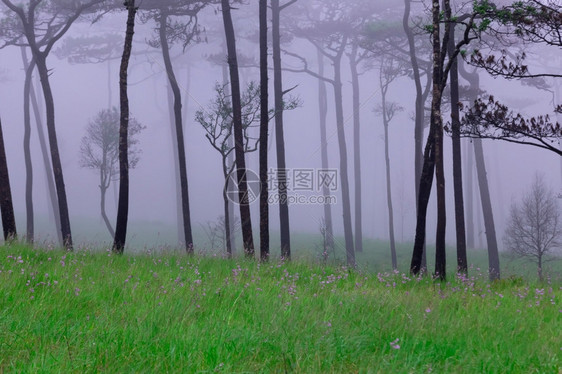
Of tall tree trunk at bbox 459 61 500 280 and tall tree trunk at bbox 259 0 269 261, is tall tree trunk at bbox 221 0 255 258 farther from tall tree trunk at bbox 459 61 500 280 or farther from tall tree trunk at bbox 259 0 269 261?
tall tree trunk at bbox 459 61 500 280

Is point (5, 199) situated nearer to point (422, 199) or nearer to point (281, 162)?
point (281, 162)

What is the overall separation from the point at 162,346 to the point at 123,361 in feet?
1.30

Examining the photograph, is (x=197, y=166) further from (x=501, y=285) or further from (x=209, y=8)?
(x=501, y=285)

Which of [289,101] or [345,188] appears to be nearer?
[289,101]

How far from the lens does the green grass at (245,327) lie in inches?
165

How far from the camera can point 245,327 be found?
5.20 m

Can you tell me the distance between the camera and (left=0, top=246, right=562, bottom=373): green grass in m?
4.20

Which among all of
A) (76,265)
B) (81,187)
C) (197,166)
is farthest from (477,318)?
(197,166)

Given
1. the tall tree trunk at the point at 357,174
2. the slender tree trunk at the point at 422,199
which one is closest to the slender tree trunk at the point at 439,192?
the slender tree trunk at the point at 422,199

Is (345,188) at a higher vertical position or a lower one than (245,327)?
higher

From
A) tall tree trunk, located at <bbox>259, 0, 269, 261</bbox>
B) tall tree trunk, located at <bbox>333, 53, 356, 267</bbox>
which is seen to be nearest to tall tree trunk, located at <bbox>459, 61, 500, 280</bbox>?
tall tree trunk, located at <bbox>333, 53, 356, 267</bbox>

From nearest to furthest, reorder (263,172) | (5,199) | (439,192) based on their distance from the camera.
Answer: (439,192), (5,199), (263,172)

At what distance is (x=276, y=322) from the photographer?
5234 mm

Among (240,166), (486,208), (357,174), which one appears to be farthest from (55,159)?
(357,174)
